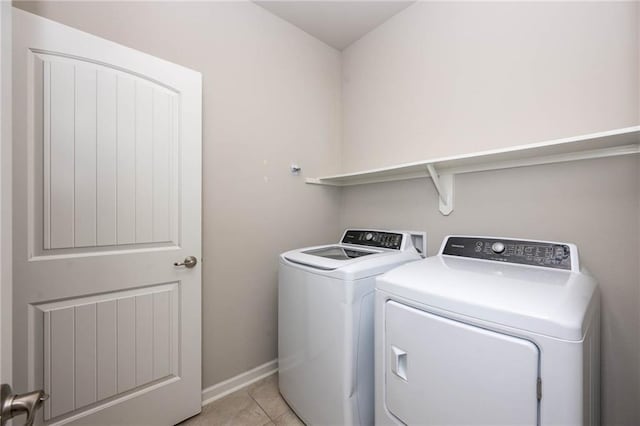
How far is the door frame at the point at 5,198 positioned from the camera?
21.7 inches

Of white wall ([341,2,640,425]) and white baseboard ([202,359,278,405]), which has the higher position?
white wall ([341,2,640,425])

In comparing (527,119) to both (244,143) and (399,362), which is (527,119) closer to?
(399,362)

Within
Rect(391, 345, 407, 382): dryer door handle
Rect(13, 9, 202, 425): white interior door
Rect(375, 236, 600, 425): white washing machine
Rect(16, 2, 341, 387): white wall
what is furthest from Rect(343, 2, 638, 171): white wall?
Rect(13, 9, 202, 425): white interior door

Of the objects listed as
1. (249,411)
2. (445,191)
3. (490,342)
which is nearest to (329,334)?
(490,342)

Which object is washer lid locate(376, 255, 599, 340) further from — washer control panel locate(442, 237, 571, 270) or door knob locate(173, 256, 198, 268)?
door knob locate(173, 256, 198, 268)

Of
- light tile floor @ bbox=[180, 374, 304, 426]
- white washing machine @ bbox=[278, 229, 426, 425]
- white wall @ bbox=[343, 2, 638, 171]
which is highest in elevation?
white wall @ bbox=[343, 2, 638, 171]

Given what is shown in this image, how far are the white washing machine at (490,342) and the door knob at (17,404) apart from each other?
100 cm

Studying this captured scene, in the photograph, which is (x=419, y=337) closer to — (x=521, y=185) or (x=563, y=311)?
(x=563, y=311)

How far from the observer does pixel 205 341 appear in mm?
1658

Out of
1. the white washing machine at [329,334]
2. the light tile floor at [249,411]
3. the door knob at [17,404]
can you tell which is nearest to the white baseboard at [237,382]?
the light tile floor at [249,411]

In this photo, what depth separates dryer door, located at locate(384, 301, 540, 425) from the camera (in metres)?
0.75

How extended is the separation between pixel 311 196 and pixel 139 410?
169 centimetres

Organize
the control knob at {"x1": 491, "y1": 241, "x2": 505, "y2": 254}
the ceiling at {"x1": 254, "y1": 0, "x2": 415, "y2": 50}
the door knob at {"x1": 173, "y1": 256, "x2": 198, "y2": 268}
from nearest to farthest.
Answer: the control knob at {"x1": 491, "y1": 241, "x2": 505, "y2": 254}
the door knob at {"x1": 173, "y1": 256, "x2": 198, "y2": 268}
the ceiling at {"x1": 254, "y1": 0, "x2": 415, "y2": 50}

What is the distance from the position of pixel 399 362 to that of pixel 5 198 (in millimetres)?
1262
